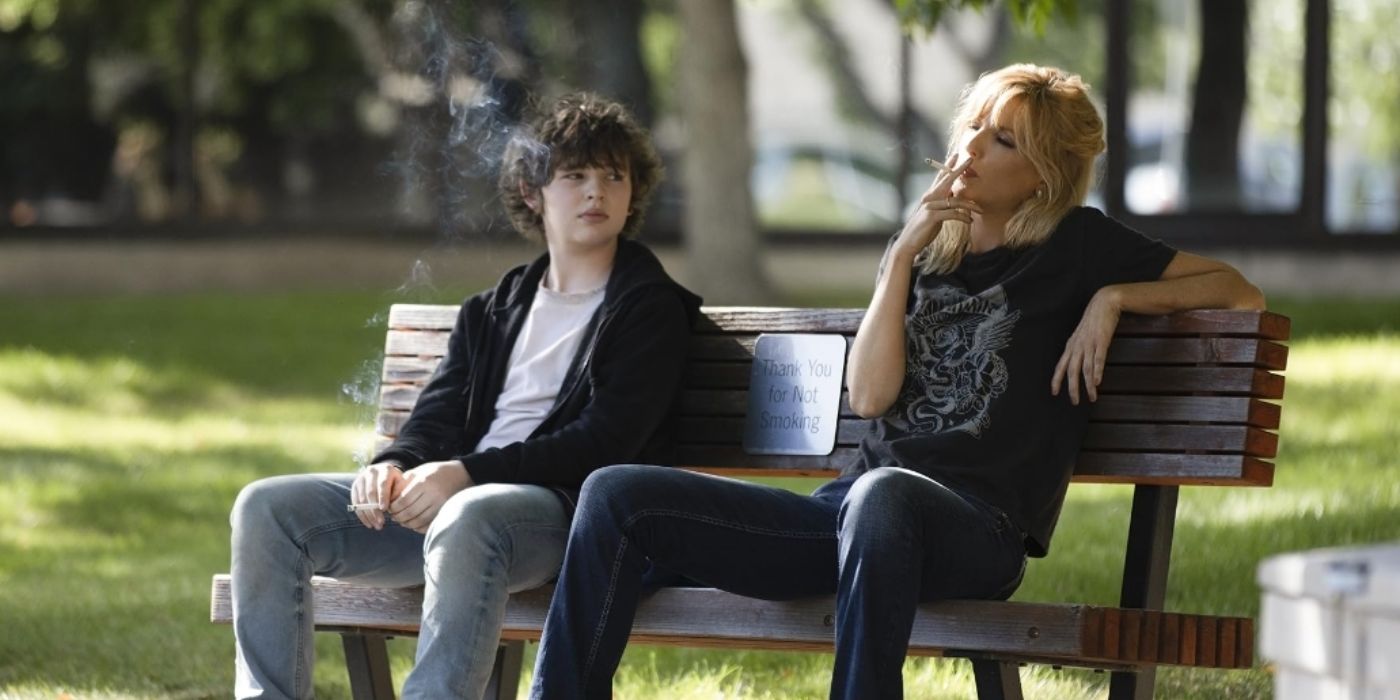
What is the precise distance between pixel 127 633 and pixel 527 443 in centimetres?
240

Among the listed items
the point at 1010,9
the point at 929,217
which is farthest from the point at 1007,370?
the point at 1010,9

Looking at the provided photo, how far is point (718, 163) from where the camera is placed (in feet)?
42.0

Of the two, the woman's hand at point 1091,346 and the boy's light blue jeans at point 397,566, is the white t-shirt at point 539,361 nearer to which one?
the boy's light blue jeans at point 397,566

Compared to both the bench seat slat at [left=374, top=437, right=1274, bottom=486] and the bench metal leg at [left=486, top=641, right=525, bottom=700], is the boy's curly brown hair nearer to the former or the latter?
the bench metal leg at [left=486, top=641, right=525, bottom=700]

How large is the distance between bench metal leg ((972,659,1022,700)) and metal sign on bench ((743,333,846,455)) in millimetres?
763

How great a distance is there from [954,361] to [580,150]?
98 cm

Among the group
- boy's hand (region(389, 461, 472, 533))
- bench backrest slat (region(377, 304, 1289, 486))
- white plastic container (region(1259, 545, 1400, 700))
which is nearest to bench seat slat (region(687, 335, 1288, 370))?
bench backrest slat (region(377, 304, 1289, 486))

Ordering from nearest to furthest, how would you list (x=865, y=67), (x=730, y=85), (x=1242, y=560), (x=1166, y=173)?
(x=1242, y=560) → (x=730, y=85) → (x=1166, y=173) → (x=865, y=67)

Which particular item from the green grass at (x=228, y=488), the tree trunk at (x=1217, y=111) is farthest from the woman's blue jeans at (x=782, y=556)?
the tree trunk at (x=1217, y=111)

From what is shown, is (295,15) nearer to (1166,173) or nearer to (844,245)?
(844,245)

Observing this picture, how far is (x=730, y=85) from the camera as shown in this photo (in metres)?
12.5

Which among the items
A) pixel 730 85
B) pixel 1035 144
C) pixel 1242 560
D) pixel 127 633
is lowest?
pixel 127 633

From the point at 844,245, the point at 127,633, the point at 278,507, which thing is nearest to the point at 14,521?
the point at 127,633

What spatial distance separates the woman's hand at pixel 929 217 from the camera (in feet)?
12.9
